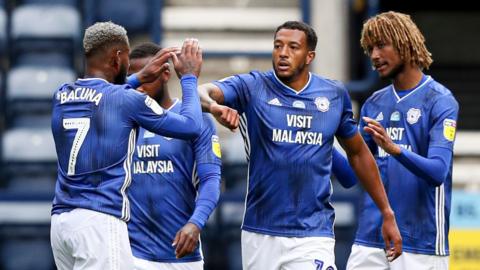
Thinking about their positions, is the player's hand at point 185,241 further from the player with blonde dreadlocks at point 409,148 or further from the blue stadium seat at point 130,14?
the blue stadium seat at point 130,14

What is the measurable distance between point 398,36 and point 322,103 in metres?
0.75

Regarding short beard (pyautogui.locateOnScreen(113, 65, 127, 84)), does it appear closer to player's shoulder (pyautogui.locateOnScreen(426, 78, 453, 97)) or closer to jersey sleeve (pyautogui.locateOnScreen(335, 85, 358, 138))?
jersey sleeve (pyautogui.locateOnScreen(335, 85, 358, 138))

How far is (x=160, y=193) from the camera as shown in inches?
312

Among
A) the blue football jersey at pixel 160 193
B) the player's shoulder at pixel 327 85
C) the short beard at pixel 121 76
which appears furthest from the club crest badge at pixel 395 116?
the short beard at pixel 121 76

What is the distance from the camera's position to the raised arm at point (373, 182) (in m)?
7.62

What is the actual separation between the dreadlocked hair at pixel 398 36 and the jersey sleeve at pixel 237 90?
87 cm

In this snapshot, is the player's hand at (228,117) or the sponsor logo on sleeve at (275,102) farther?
the sponsor logo on sleeve at (275,102)

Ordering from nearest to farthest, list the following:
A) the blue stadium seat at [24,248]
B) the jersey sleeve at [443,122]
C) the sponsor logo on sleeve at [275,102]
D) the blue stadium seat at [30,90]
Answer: the sponsor logo on sleeve at [275,102] → the jersey sleeve at [443,122] → the blue stadium seat at [24,248] → the blue stadium seat at [30,90]

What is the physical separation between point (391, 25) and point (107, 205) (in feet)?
7.23

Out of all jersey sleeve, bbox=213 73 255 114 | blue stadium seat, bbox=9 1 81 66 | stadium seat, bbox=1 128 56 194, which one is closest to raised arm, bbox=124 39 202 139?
jersey sleeve, bbox=213 73 255 114

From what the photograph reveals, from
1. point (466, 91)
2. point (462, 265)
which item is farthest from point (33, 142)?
point (466, 91)

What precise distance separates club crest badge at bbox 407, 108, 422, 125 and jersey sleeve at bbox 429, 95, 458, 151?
0.26 ft

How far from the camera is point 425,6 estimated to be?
17.2 meters

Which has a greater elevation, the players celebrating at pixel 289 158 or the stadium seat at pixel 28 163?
the players celebrating at pixel 289 158
